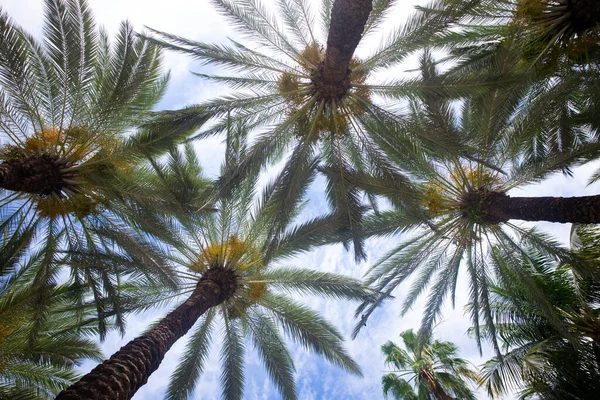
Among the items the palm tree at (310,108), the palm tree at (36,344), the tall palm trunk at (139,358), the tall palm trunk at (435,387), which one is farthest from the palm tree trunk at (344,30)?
the tall palm trunk at (435,387)

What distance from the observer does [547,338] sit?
833 cm

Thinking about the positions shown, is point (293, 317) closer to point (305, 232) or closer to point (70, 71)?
point (305, 232)

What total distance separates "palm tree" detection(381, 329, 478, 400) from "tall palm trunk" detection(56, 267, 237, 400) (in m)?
7.15

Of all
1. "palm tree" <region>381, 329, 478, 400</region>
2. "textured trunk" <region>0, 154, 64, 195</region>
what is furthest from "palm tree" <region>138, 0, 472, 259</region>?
"palm tree" <region>381, 329, 478, 400</region>

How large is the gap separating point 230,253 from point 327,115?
3.63 meters

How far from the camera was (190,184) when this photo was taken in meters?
7.55

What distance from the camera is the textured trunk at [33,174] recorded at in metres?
5.53

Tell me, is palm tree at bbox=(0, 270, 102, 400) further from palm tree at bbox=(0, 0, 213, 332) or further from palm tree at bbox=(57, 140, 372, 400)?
palm tree at bbox=(57, 140, 372, 400)

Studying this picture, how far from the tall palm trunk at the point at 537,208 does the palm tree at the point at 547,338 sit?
127 cm

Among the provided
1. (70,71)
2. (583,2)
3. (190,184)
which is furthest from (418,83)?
(70,71)

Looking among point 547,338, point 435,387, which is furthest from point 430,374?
point 547,338

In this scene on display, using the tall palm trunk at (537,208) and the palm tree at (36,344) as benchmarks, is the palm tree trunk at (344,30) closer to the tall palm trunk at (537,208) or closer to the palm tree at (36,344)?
the tall palm trunk at (537,208)

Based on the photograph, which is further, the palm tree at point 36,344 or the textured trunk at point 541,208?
the palm tree at point 36,344

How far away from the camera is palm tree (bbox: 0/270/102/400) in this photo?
21.0 ft
